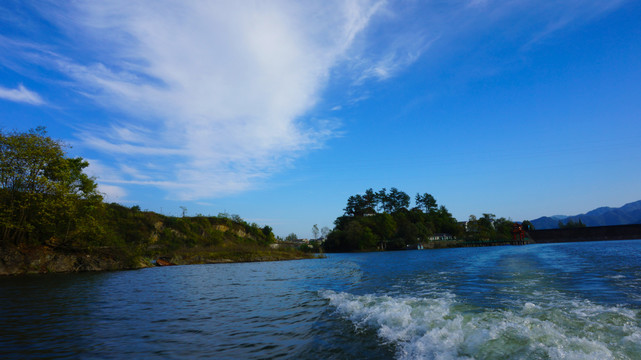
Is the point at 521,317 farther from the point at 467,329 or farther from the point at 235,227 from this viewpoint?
the point at 235,227

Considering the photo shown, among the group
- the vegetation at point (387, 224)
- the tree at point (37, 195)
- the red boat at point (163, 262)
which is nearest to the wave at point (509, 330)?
the tree at point (37, 195)

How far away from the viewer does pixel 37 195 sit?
97.7ft

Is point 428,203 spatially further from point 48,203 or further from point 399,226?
point 48,203

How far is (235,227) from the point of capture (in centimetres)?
11144

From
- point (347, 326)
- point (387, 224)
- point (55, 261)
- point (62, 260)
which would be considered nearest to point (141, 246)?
point (62, 260)

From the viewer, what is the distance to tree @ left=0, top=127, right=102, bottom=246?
2883cm

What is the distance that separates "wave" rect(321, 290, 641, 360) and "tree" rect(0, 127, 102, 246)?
33856 mm

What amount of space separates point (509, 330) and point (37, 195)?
39294 millimetres

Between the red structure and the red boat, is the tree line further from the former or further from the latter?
the red boat

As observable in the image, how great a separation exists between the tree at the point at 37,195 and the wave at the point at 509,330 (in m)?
33.9

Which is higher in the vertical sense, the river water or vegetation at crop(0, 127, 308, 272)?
vegetation at crop(0, 127, 308, 272)

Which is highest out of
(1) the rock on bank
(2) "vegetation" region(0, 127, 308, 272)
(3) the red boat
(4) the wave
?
(2) "vegetation" region(0, 127, 308, 272)

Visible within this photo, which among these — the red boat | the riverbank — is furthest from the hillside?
the red boat

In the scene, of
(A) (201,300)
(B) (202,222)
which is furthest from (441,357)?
(B) (202,222)
